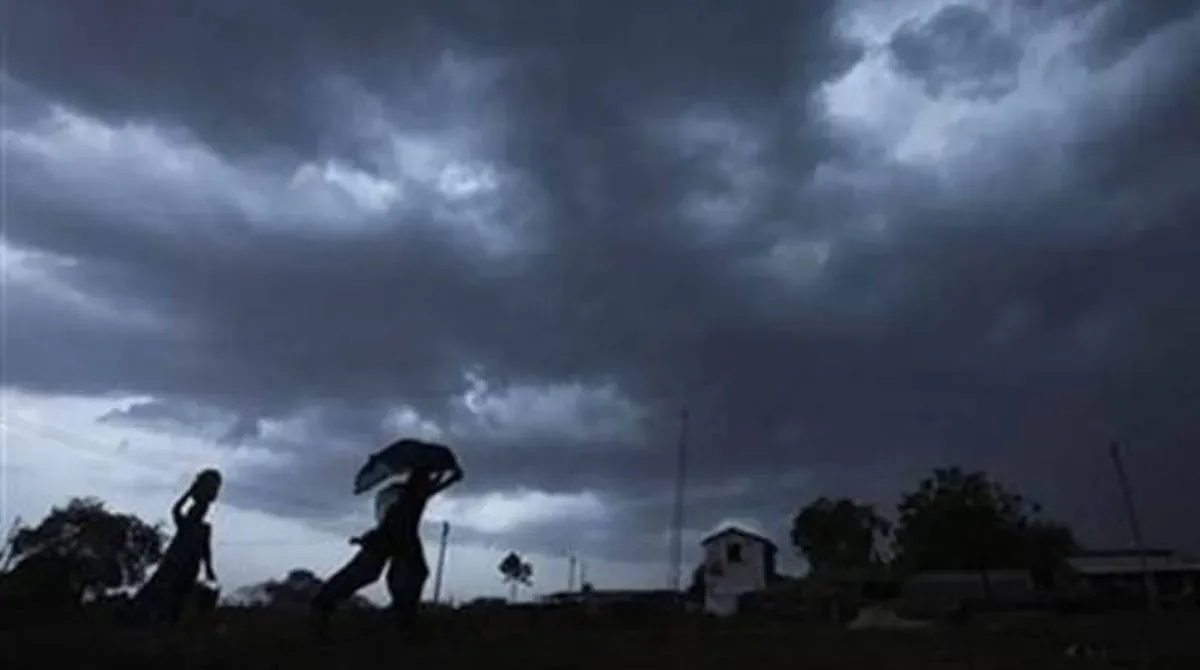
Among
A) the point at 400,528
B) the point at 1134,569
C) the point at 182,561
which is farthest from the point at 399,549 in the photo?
the point at 1134,569

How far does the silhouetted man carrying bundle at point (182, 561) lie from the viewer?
16766 millimetres

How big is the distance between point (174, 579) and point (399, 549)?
3.15 m

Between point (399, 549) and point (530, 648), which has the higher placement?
point (399, 549)

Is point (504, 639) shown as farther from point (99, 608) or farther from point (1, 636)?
point (99, 608)

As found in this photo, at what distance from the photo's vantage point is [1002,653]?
16.0m

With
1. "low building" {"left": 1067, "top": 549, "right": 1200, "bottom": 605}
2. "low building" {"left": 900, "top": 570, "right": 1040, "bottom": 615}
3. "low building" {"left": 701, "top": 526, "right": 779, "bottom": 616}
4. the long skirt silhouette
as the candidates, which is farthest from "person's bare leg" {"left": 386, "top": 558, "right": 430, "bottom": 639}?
"low building" {"left": 1067, "top": 549, "right": 1200, "bottom": 605}

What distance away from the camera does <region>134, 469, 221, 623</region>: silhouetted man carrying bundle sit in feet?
55.0

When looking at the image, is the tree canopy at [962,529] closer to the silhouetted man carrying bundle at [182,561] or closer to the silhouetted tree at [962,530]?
the silhouetted tree at [962,530]

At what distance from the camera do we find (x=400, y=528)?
16.2m

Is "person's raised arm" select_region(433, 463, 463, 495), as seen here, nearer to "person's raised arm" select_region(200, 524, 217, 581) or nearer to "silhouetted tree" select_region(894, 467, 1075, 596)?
→ "person's raised arm" select_region(200, 524, 217, 581)

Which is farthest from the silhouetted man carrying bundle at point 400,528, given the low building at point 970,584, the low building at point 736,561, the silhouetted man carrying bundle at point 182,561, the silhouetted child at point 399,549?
the low building at point 736,561

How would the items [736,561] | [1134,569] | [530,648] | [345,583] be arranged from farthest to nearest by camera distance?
[1134,569] < [736,561] < [345,583] < [530,648]

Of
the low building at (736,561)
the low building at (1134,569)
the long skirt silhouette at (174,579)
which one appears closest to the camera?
the long skirt silhouette at (174,579)

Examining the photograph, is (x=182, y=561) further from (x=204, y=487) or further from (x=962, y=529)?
(x=962, y=529)
